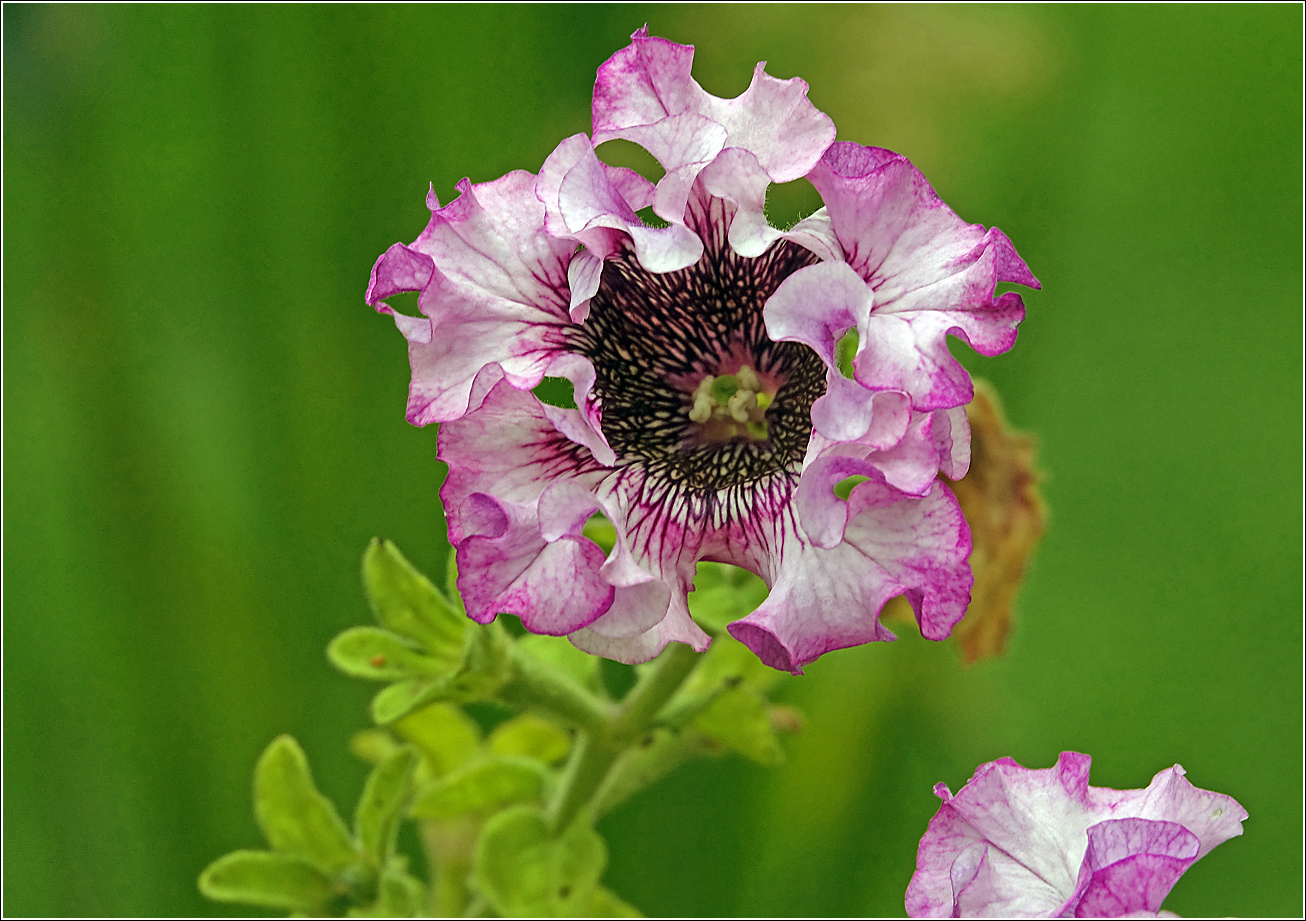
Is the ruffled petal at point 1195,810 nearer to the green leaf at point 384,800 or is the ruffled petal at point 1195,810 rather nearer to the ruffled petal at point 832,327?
the ruffled petal at point 832,327

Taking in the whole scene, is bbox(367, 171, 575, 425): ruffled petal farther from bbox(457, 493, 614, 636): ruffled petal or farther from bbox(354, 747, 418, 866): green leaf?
bbox(354, 747, 418, 866): green leaf

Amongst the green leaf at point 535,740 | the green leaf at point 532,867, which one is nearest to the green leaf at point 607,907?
the green leaf at point 532,867

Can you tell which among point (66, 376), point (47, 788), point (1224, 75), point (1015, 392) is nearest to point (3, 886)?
point (47, 788)

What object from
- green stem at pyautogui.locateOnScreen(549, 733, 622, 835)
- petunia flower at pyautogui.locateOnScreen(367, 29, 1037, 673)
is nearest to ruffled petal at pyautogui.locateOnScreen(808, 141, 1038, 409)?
petunia flower at pyautogui.locateOnScreen(367, 29, 1037, 673)

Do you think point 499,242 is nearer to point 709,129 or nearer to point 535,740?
point 709,129

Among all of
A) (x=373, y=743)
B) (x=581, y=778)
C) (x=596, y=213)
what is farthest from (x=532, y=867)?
(x=596, y=213)

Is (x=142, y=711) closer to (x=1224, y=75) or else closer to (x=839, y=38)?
(x=839, y=38)
